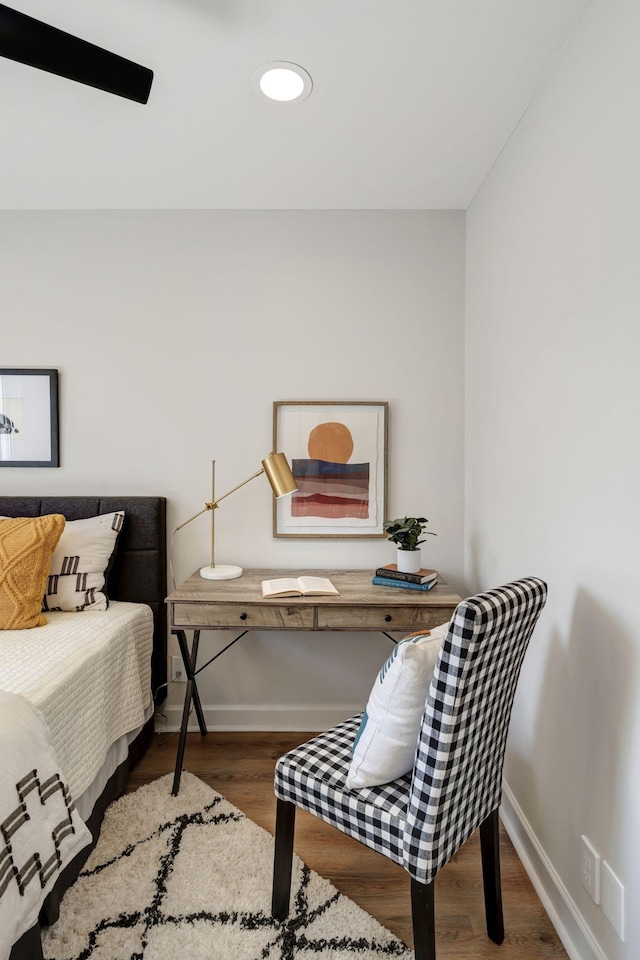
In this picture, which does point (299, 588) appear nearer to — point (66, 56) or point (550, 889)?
point (550, 889)

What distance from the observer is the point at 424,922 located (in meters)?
1.27

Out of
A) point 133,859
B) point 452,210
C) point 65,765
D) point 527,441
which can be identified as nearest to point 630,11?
point 527,441

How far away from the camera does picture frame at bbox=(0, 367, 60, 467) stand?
269 cm

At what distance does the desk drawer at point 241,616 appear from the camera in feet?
7.18

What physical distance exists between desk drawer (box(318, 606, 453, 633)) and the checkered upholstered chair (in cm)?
63

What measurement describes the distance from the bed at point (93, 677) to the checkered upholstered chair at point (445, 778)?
60 cm

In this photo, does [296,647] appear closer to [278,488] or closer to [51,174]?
[278,488]

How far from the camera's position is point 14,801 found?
128 centimetres

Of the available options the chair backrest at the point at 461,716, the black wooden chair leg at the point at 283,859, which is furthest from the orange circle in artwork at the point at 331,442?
the black wooden chair leg at the point at 283,859

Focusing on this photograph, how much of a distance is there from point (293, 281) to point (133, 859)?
2351 mm

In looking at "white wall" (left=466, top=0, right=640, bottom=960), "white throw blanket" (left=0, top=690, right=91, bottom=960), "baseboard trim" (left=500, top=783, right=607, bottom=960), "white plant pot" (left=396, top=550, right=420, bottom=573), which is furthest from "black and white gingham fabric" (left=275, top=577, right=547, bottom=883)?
"white plant pot" (left=396, top=550, right=420, bottom=573)

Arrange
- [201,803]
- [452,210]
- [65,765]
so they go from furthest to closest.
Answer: [452,210] → [201,803] → [65,765]

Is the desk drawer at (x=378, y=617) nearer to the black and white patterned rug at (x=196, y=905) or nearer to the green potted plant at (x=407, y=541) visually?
the green potted plant at (x=407, y=541)

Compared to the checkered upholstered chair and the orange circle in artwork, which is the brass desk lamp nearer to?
the orange circle in artwork
